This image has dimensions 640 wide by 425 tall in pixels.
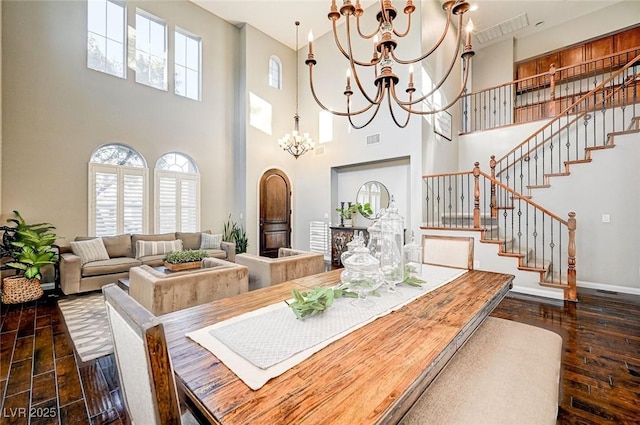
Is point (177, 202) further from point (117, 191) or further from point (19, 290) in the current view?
point (19, 290)

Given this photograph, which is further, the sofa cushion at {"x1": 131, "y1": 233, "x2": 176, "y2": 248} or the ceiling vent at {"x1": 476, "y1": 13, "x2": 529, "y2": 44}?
the ceiling vent at {"x1": 476, "y1": 13, "x2": 529, "y2": 44}

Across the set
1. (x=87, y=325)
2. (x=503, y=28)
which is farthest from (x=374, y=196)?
(x=87, y=325)

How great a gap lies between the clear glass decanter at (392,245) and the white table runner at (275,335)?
0.24 meters

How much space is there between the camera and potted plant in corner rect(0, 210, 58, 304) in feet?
11.3

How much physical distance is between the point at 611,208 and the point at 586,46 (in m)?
4.20

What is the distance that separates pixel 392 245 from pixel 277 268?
5.22 ft

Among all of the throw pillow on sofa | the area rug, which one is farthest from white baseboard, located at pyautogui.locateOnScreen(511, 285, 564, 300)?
the throw pillow on sofa

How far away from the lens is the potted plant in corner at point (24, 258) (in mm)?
3457

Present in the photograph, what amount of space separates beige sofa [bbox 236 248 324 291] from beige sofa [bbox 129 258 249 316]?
0.33 meters

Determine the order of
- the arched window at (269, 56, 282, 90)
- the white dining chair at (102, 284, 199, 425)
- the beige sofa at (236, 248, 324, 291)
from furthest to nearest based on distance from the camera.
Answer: the arched window at (269, 56, 282, 90)
the beige sofa at (236, 248, 324, 291)
the white dining chair at (102, 284, 199, 425)

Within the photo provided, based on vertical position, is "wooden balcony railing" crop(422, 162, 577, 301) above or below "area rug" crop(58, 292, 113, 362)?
above

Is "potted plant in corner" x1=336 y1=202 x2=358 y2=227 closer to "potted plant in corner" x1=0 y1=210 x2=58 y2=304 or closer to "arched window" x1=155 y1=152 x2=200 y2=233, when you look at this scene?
"arched window" x1=155 y1=152 x2=200 y2=233

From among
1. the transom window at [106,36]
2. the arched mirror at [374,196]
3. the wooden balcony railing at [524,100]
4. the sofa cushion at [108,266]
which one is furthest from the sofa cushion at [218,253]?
the wooden balcony railing at [524,100]

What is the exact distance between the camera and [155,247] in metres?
4.78
